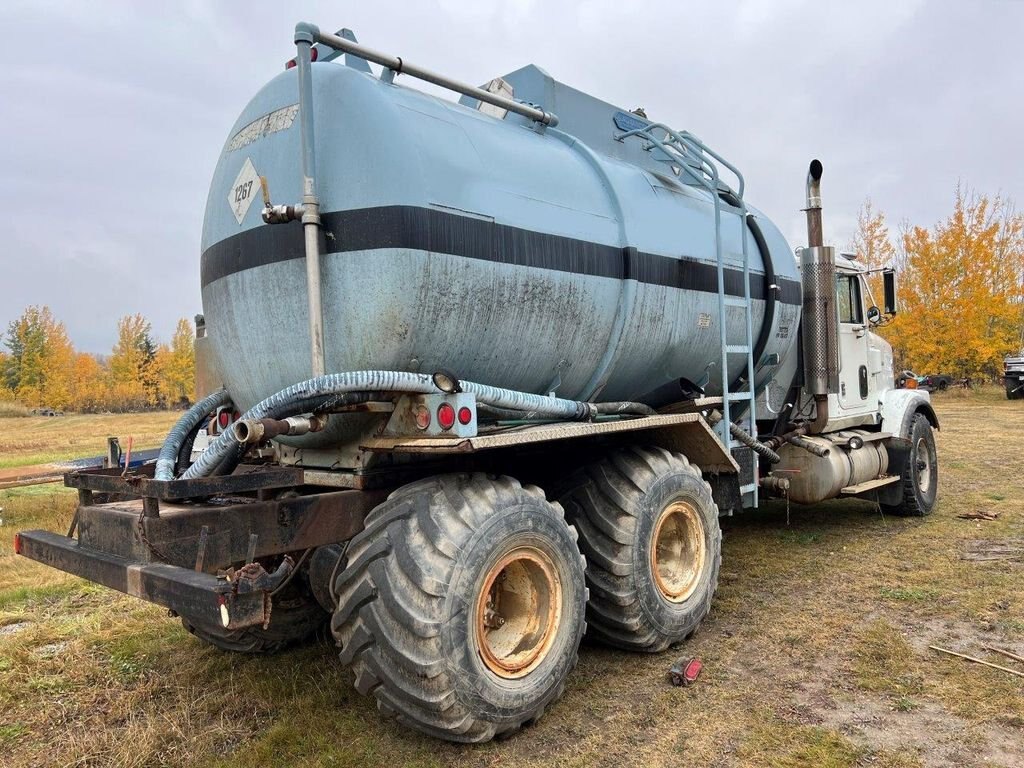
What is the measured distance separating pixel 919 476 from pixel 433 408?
748 centimetres

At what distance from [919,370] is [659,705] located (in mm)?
30047

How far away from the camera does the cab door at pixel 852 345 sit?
310 inches

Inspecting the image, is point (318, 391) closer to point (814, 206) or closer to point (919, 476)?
point (814, 206)

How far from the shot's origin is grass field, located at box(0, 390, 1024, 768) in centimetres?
340

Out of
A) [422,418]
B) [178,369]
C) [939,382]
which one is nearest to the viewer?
[422,418]

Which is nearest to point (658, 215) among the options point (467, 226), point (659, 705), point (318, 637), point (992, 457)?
point (467, 226)

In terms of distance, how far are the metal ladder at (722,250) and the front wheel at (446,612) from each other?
8.47 ft

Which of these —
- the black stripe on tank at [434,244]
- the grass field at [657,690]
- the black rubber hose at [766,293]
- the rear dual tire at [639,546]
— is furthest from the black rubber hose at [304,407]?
the black rubber hose at [766,293]

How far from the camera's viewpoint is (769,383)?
7.03 m

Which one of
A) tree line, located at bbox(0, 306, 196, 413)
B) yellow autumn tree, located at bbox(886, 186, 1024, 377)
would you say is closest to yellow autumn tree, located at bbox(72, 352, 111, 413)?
tree line, located at bbox(0, 306, 196, 413)

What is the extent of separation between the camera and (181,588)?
2.88 meters

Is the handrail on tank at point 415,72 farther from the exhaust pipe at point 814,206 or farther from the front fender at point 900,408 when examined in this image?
the front fender at point 900,408

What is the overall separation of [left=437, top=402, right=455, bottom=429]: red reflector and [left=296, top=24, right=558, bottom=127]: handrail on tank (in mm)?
1814

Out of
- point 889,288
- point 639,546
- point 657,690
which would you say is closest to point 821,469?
point 889,288
